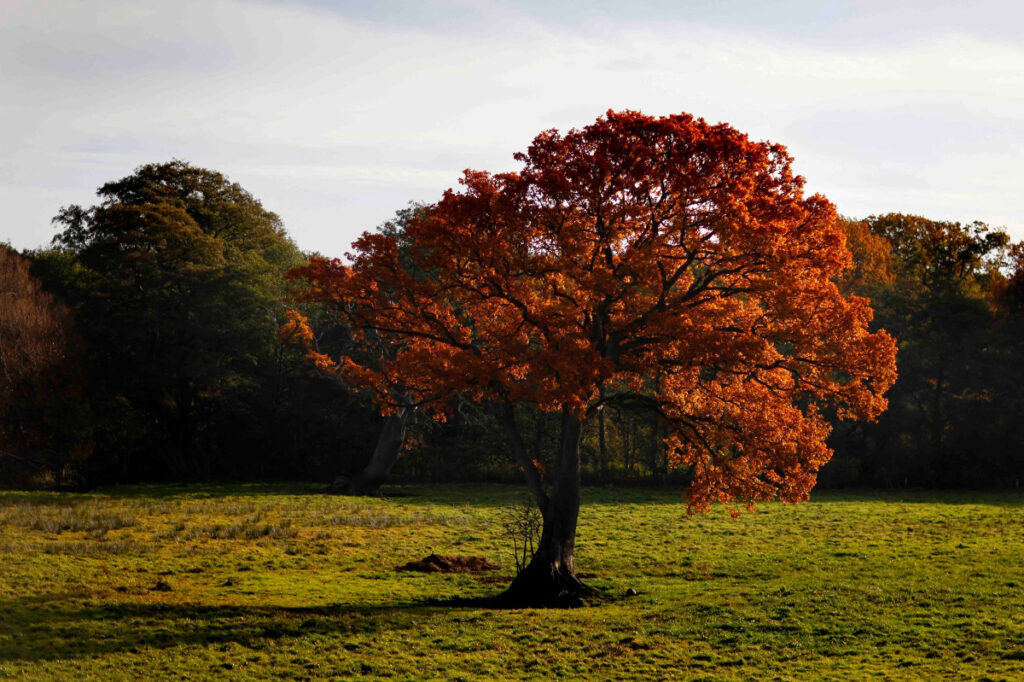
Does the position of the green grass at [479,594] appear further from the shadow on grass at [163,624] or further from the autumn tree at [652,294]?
the autumn tree at [652,294]

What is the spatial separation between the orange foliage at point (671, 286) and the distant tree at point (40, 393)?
1228 inches

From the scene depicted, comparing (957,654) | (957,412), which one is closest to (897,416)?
(957,412)

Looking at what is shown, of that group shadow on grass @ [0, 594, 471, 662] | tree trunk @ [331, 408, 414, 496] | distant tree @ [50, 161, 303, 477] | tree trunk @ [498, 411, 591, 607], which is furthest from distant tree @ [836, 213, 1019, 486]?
shadow on grass @ [0, 594, 471, 662]

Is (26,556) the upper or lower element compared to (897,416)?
lower

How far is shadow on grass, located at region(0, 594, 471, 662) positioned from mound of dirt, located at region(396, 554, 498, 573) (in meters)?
4.27

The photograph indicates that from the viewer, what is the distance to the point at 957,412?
2154 inches

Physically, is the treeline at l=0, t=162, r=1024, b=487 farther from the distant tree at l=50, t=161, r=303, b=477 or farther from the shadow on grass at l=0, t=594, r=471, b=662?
the shadow on grass at l=0, t=594, r=471, b=662

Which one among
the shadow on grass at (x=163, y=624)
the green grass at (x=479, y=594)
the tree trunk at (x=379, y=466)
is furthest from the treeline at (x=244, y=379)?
the shadow on grass at (x=163, y=624)

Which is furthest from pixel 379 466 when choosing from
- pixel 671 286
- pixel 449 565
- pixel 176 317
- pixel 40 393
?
pixel 671 286

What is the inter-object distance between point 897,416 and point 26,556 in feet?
148

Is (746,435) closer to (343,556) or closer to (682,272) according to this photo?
(682,272)

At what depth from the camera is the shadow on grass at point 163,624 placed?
1806 centimetres

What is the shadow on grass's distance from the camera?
18.1 metres

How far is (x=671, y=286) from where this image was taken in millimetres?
23781
